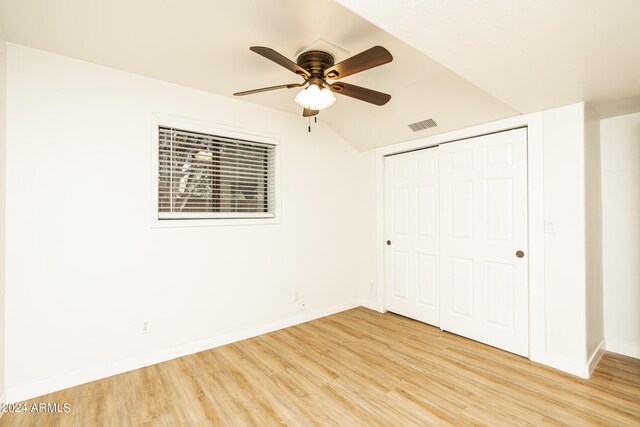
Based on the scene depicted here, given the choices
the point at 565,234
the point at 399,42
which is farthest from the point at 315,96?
the point at 565,234

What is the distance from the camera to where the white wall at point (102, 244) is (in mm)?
2180

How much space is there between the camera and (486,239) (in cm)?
302

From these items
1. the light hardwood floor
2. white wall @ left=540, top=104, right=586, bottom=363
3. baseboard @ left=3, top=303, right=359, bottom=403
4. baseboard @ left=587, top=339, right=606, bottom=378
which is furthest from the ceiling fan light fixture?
baseboard @ left=587, top=339, right=606, bottom=378

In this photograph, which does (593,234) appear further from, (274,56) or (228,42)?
(228,42)

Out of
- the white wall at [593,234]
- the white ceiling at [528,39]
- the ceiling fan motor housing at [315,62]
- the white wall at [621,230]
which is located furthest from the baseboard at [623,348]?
the ceiling fan motor housing at [315,62]

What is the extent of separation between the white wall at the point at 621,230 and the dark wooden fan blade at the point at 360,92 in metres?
2.41

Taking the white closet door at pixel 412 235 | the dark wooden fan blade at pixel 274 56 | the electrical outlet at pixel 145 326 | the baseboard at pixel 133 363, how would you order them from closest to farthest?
1. the dark wooden fan blade at pixel 274 56
2. the baseboard at pixel 133 363
3. the electrical outlet at pixel 145 326
4. the white closet door at pixel 412 235

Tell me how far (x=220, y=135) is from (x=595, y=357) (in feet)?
13.5

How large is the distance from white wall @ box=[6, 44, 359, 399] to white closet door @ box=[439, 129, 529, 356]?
6.54ft

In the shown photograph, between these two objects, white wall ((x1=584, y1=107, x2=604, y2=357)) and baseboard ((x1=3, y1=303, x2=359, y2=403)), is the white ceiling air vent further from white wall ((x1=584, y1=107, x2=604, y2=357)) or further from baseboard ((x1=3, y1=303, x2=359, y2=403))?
baseboard ((x1=3, y1=303, x2=359, y2=403))

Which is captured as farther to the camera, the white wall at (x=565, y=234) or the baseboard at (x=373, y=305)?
the baseboard at (x=373, y=305)

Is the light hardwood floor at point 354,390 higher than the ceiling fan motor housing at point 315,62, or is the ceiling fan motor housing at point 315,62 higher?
the ceiling fan motor housing at point 315,62

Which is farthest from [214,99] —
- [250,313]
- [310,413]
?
[310,413]

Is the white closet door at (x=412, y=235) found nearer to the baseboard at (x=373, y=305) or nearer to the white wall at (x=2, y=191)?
the baseboard at (x=373, y=305)
